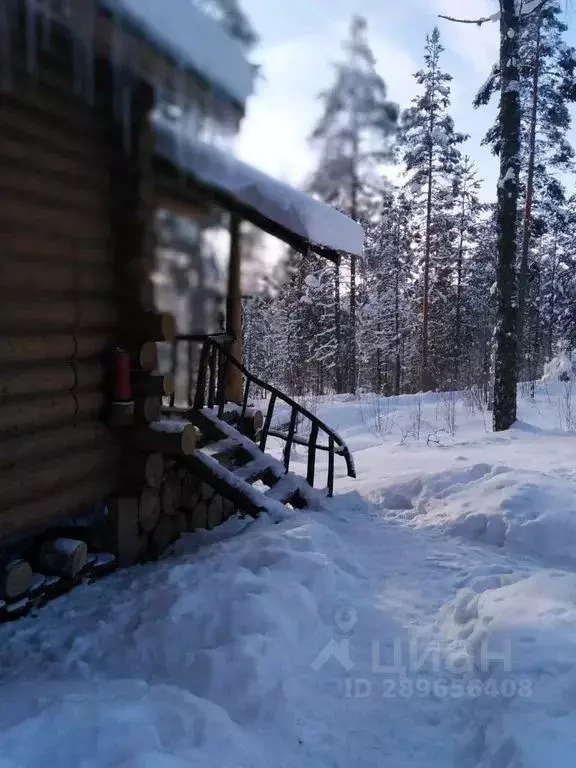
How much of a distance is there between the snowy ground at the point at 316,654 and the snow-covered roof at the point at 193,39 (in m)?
2.99

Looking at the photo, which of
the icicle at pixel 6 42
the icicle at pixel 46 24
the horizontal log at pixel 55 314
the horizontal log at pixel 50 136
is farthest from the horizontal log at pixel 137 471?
the icicle at pixel 46 24

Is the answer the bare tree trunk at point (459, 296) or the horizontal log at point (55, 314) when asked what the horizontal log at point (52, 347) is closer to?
the horizontal log at point (55, 314)

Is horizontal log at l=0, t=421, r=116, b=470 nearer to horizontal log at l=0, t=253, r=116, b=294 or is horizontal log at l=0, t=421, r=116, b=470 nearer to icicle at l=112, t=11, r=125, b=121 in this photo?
horizontal log at l=0, t=253, r=116, b=294

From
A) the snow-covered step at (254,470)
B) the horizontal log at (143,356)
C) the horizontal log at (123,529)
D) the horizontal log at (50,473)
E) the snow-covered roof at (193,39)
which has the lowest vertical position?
the horizontal log at (123,529)

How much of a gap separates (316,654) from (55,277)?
279 cm

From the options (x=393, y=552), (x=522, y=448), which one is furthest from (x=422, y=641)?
(x=522, y=448)

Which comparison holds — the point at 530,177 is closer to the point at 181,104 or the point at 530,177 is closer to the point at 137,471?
the point at 181,104

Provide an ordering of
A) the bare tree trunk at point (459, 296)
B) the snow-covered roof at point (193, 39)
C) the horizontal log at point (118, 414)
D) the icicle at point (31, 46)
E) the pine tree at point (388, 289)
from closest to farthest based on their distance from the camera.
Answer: the snow-covered roof at point (193, 39) < the icicle at point (31, 46) < the horizontal log at point (118, 414) < the pine tree at point (388, 289) < the bare tree trunk at point (459, 296)

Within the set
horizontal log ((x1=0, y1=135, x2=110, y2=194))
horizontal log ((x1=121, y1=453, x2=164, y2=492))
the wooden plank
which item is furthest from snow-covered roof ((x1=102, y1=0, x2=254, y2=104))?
horizontal log ((x1=121, y1=453, x2=164, y2=492))

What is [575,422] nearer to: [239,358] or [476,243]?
[239,358]

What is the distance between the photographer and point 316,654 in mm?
3041

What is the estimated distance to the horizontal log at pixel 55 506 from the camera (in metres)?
3.56

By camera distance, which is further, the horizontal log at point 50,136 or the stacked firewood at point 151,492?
the stacked firewood at point 151,492

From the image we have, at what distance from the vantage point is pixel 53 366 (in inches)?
153
